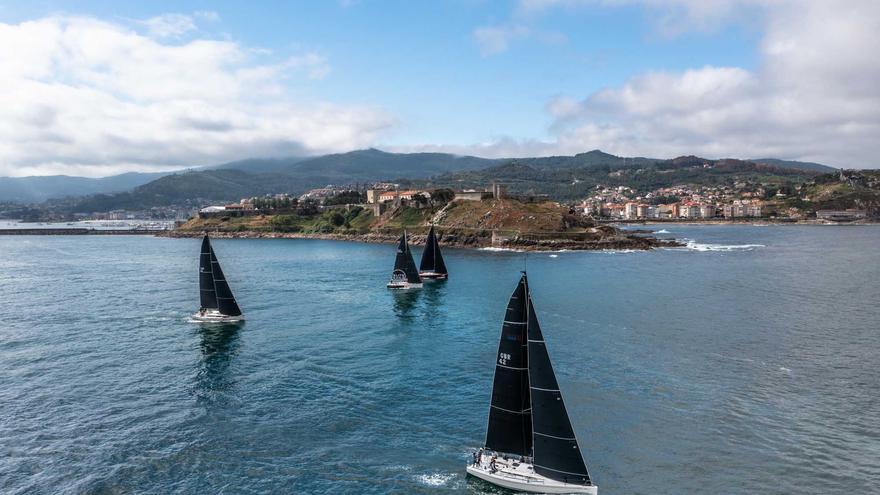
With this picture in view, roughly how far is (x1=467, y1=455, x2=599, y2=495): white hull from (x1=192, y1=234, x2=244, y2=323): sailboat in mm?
42113

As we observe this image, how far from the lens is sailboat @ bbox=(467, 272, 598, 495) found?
24422mm

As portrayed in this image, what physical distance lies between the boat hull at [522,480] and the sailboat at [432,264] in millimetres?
68349

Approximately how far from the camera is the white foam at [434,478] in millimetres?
26734

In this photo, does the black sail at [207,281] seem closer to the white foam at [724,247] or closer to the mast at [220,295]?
the mast at [220,295]

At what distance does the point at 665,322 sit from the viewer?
58.9 m

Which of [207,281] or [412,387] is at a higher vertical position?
[207,281]

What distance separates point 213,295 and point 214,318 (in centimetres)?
255

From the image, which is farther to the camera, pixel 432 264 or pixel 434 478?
pixel 432 264

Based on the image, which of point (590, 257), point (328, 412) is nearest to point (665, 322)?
point (328, 412)

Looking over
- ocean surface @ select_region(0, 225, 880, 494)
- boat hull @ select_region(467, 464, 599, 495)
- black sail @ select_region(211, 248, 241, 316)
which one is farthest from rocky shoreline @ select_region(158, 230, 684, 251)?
boat hull @ select_region(467, 464, 599, 495)

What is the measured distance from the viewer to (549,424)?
24734 millimetres

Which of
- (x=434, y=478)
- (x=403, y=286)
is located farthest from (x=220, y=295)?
(x=434, y=478)

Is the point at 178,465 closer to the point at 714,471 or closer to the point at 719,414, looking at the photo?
the point at 714,471

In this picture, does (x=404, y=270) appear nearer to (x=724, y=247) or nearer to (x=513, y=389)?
(x=513, y=389)
